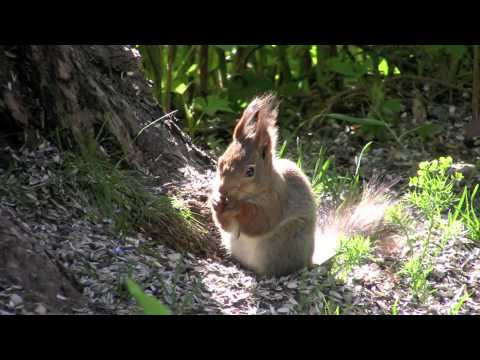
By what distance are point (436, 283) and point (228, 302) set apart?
1172mm

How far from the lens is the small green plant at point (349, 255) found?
4023 mm

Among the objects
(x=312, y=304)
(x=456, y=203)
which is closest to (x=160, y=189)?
(x=312, y=304)

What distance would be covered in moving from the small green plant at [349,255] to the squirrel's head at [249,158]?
530mm

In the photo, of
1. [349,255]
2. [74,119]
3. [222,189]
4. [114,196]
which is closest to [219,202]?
[222,189]

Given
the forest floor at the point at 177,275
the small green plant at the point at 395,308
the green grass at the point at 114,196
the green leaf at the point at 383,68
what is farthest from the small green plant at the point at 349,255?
the green leaf at the point at 383,68

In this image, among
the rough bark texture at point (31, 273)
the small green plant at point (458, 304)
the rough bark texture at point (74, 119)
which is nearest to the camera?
the rough bark texture at point (31, 273)

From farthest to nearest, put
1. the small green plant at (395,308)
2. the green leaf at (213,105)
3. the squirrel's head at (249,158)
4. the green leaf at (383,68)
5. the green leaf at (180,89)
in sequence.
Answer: the green leaf at (383,68), the green leaf at (180,89), the green leaf at (213,105), the squirrel's head at (249,158), the small green plant at (395,308)

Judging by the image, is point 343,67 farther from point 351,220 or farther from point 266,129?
point 266,129

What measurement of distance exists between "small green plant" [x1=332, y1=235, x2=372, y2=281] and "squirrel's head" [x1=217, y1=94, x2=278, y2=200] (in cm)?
53

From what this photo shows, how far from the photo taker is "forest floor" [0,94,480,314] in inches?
134

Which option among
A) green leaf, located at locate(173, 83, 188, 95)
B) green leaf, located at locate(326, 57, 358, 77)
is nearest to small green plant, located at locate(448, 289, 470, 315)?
green leaf, located at locate(326, 57, 358, 77)

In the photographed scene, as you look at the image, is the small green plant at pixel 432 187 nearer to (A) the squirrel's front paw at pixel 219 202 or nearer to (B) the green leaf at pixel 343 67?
(A) the squirrel's front paw at pixel 219 202

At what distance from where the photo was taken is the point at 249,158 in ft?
13.6

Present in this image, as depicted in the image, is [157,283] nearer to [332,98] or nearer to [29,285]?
[29,285]
